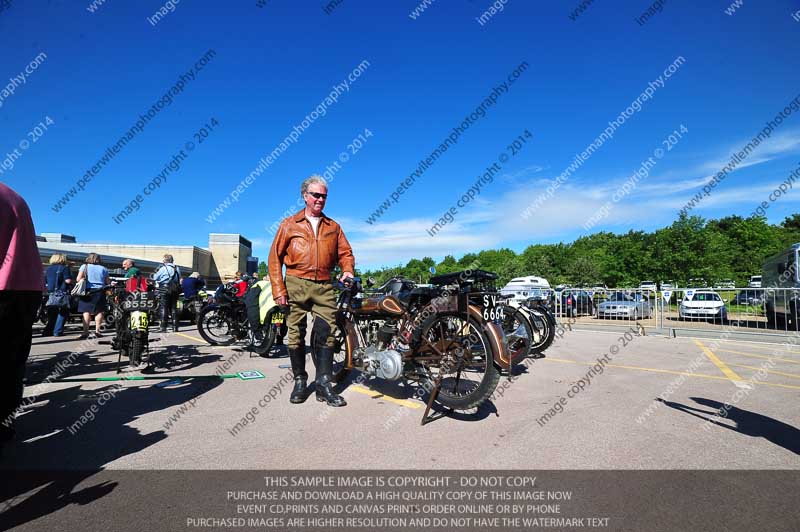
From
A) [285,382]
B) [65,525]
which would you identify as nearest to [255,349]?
[285,382]

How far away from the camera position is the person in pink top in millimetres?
2836

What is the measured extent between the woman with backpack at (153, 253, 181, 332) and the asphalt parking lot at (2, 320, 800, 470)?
13.0ft

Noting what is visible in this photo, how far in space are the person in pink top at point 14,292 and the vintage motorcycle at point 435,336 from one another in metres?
2.30

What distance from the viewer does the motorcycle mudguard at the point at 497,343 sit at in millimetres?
3447

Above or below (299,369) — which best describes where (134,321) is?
above

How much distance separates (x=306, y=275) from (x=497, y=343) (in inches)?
80.4

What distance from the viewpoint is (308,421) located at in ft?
11.7

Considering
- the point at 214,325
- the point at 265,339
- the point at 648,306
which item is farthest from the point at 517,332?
the point at 648,306

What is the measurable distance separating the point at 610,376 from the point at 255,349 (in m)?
5.50

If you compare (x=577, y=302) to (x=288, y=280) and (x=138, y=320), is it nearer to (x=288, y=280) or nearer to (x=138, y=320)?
(x=288, y=280)

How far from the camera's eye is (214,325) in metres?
8.58

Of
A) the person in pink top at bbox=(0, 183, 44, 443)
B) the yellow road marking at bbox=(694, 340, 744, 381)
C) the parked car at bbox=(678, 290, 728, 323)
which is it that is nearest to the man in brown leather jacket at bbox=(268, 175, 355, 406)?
the person in pink top at bbox=(0, 183, 44, 443)

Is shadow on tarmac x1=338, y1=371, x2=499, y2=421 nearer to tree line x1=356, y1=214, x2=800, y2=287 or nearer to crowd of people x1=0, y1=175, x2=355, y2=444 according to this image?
crowd of people x1=0, y1=175, x2=355, y2=444

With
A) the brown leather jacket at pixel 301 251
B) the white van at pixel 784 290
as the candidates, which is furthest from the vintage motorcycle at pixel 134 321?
the white van at pixel 784 290
